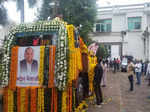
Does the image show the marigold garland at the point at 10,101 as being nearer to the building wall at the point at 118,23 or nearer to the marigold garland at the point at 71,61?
the marigold garland at the point at 71,61

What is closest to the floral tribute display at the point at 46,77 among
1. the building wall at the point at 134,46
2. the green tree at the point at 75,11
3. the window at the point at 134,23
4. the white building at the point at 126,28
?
the green tree at the point at 75,11

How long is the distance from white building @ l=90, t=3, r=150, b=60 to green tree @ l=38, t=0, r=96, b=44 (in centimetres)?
1016

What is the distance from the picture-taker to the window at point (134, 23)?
29344mm

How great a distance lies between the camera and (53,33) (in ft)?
18.9

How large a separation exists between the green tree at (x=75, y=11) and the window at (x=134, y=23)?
1180 cm

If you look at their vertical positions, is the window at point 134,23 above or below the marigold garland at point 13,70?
above

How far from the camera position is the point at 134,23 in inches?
1160

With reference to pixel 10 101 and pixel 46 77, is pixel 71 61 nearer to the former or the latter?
pixel 46 77

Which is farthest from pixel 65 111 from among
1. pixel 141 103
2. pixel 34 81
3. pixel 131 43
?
pixel 131 43

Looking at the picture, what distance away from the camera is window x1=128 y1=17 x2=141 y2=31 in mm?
29344

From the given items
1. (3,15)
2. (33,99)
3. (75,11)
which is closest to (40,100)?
(33,99)

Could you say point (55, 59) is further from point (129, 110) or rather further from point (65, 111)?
point (129, 110)

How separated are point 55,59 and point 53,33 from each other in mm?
924

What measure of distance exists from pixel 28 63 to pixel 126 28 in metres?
26.3
